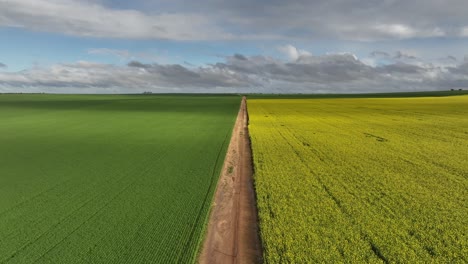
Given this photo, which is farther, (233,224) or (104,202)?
(104,202)

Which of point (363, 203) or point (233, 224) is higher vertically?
point (363, 203)

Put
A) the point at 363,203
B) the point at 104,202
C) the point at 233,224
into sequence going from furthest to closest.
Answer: the point at 104,202
the point at 363,203
the point at 233,224

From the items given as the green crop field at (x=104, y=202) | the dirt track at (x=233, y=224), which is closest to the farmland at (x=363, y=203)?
the dirt track at (x=233, y=224)

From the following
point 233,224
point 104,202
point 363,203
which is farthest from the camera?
point 104,202

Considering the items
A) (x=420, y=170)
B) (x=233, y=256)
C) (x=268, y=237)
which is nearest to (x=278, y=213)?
(x=268, y=237)

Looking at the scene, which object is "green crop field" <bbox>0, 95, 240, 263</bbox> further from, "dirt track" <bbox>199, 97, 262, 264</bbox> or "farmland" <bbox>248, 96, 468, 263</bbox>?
"farmland" <bbox>248, 96, 468, 263</bbox>

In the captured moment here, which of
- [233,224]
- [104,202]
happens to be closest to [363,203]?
[233,224]

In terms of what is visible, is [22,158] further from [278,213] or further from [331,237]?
[331,237]

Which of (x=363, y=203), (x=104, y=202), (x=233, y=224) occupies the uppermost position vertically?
(x=104, y=202)

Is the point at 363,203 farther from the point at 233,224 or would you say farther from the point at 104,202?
the point at 104,202
